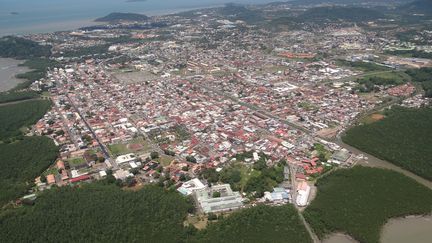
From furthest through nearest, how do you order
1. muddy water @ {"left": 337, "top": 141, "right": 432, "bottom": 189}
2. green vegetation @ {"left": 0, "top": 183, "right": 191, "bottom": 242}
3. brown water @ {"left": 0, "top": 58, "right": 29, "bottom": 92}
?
brown water @ {"left": 0, "top": 58, "right": 29, "bottom": 92}, muddy water @ {"left": 337, "top": 141, "right": 432, "bottom": 189}, green vegetation @ {"left": 0, "top": 183, "right": 191, "bottom": 242}

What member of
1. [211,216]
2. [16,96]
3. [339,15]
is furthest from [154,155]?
[339,15]

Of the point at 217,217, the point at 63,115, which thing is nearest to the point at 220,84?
the point at 63,115

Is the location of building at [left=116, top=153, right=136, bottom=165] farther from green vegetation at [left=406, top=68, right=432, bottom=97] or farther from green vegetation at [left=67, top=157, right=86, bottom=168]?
green vegetation at [left=406, top=68, right=432, bottom=97]

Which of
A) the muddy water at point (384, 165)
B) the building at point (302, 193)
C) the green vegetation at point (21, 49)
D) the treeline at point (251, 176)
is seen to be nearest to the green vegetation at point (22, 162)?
the treeline at point (251, 176)

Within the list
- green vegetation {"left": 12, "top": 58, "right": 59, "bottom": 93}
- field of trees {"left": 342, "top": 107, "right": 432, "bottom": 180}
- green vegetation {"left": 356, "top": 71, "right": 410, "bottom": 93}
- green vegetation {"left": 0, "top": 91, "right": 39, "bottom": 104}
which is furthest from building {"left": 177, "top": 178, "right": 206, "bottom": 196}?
green vegetation {"left": 12, "top": 58, "right": 59, "bottom": 93}

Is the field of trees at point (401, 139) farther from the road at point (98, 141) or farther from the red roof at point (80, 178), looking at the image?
the red roof at point (80, 178)

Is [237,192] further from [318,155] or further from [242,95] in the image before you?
[242,95]

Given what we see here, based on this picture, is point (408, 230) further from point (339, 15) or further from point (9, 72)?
point (339, 15)

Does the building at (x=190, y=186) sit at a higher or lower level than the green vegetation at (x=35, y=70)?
lower
